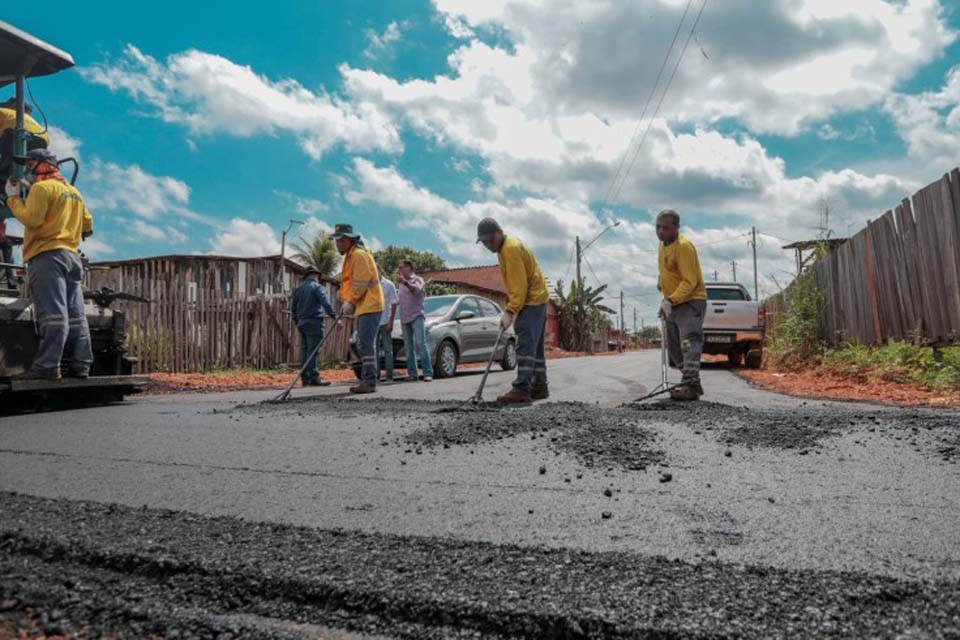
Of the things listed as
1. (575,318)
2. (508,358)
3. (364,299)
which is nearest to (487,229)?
(364,299)

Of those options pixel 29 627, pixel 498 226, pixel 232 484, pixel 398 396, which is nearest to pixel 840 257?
pixel 498 226

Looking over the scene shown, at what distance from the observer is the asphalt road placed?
219 centimetres

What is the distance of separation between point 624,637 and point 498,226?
5.09 m

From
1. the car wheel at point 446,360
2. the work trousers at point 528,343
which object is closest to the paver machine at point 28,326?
the work trousers at point 528,343

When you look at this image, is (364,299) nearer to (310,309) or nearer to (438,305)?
(310,309)

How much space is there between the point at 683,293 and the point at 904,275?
3.94 meters

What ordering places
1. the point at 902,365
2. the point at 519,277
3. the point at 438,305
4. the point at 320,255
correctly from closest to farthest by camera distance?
the point at 519,277
the point at 902,365
the point at 438,305
the point at 320,255

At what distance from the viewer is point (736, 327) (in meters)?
12.5

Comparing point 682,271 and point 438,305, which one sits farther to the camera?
point 438,305

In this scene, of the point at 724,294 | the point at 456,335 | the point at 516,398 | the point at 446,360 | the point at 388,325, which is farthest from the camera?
the point at 724,294

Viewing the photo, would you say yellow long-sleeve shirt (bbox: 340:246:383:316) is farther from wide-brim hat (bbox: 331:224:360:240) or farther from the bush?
the bush

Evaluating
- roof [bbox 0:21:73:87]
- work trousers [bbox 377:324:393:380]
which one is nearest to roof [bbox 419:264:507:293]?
work trousers [bbox 377:324:393:380]

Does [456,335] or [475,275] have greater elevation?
[475,275]

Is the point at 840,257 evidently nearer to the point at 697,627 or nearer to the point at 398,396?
the point at 398,396
